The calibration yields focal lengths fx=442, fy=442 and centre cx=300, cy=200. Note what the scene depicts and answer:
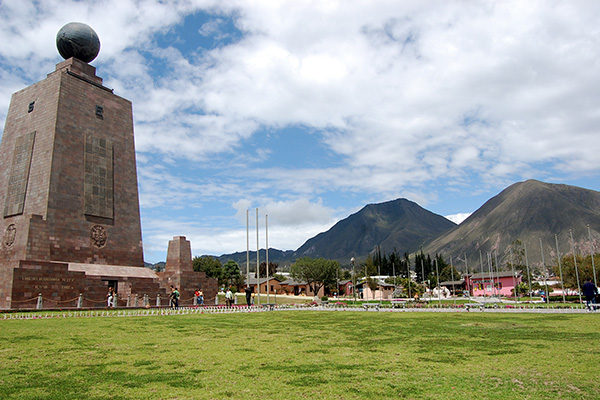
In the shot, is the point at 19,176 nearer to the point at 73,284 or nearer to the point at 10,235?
the point at 10,235

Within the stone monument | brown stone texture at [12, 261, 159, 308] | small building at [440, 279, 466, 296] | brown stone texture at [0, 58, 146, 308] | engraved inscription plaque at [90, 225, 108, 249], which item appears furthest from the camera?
small building at [440, 279, 466, 296]

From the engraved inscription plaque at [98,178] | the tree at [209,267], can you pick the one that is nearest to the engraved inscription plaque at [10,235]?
the engraved inscription plaque at [98,178]

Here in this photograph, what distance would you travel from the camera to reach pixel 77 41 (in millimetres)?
37531

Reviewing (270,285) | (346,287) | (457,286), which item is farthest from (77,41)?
(457,286)

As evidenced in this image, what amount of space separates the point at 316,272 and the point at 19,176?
60126mm

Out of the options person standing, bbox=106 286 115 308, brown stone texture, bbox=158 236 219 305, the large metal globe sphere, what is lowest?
person standing, bbox=106 286 115 308

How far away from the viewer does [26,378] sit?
7.52 meters

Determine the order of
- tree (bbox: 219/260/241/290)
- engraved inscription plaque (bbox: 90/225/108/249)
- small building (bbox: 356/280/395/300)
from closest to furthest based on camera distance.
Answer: engraved inscription plaque (bbox: 90/225/108/249)
small building (bbox: 356/280/395/300)
tree (bbox: 219/260/241/290)

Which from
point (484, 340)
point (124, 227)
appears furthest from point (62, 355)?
point (124, 227)

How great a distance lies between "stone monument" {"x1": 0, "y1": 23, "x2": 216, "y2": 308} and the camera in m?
30.3

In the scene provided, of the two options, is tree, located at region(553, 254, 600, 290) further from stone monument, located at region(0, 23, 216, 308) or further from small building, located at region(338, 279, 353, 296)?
small building, located at region(338, 279, 353, 296)

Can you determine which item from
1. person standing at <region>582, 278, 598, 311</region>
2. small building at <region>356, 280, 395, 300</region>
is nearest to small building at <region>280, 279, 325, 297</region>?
small building at <region>356, 280, 395, 300</region>

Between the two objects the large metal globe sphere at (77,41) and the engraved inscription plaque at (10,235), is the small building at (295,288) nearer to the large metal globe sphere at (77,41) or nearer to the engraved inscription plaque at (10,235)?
the large metal globe sphere at (77,41)

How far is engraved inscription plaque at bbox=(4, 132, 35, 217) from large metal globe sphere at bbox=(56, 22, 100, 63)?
808 cm
